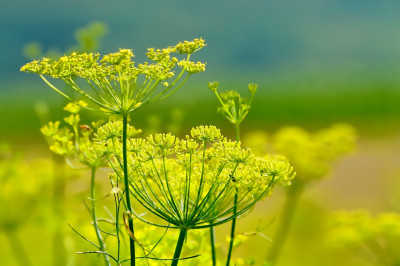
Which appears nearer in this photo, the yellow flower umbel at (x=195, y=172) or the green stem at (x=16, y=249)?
the yellow flower umbel at (x=195, y=172)

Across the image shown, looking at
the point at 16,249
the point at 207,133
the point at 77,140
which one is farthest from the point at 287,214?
the point at 207,133

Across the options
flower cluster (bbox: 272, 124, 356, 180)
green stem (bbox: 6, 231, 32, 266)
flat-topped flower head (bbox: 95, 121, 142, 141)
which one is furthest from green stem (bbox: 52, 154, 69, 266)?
flat-topped flower head (bbox: 95, 121, 142, 141)

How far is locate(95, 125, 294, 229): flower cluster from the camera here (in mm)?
1174

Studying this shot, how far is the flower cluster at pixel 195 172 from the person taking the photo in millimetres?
1174

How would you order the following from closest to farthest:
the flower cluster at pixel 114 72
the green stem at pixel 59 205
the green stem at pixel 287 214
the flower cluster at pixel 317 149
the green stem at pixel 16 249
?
the flower cluster at pixel 114 72, the green stem at pixel 59 205, the flower cluster at pixel 317 149, the green stem at pixel 287 214, the green stem at pixel 16 249

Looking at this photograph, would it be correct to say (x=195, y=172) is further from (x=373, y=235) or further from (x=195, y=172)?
(x=373, y=235)

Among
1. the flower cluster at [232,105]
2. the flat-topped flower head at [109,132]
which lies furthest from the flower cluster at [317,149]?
the flat-topped flower head at [109,132]

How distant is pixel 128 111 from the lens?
113 centimetres

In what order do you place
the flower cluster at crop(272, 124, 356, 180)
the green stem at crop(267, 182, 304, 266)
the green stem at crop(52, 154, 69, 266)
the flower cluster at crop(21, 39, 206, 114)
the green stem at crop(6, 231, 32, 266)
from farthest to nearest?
the green stem at crop(6, 231, 32, 266), the green stem at crop(267, 182, 304, 266), the flower cluster at crop(272, 124, 356, 180), the green stem at crop(52, 154, 69, 266), the flower cluster at crop(21, 39, 206, 114)

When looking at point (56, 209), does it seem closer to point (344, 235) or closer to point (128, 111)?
point (344, 235)

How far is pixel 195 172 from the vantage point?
1.29m

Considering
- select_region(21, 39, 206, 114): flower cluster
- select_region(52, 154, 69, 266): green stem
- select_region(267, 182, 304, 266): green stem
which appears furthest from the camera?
select_region(267, 182, 304, 266): green stem

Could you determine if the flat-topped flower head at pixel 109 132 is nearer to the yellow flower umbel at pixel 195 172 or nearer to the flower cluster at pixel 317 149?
the yellow flower umbel at pixel 195 172

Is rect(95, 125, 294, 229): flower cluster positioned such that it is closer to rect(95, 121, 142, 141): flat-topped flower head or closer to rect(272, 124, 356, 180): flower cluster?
rect(95, 121, 142, 141): flat-topped flower head
